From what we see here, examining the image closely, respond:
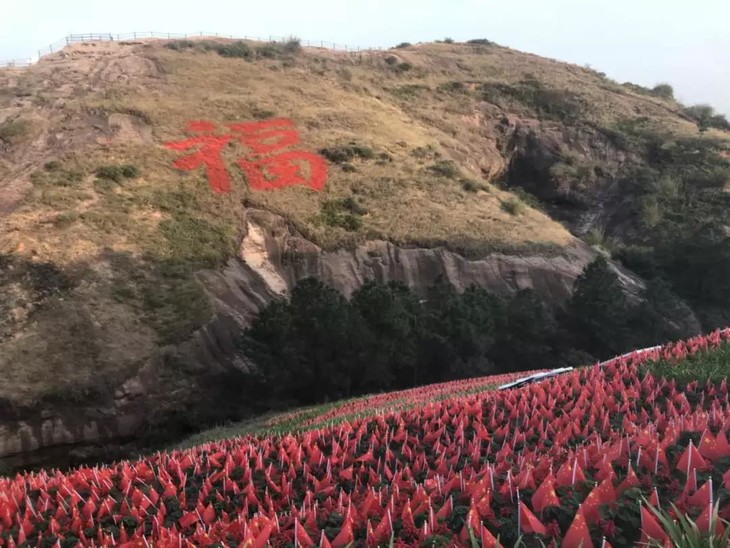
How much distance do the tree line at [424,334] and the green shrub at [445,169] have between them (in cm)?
1060

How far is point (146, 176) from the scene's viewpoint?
25859 mm

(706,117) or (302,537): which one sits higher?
(706,117)

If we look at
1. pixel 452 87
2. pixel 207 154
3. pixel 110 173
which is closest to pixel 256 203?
pixel 207 154

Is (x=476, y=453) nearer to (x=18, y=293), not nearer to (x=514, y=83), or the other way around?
(x=18, y=293)

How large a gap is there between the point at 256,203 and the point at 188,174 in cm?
344

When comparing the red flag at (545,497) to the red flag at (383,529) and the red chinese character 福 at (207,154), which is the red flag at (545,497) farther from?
the red chinese character 福 at (207,154)

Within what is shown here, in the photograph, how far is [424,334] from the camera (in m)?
19.5

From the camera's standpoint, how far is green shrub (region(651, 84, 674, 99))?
Answer: 59.8 meters

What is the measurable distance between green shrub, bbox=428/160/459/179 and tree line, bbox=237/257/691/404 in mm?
10603

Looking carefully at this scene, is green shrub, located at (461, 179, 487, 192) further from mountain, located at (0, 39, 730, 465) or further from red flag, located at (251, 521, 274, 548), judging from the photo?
red flag, located at (251, 521, 274, 548)

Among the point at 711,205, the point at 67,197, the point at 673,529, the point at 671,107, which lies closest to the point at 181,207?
the point at 67,197

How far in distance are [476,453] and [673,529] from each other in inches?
115

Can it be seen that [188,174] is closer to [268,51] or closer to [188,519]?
[268,51]

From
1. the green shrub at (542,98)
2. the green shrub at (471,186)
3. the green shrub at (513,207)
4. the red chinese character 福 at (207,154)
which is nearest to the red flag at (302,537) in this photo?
the red chinese character 福 at (207,154)
